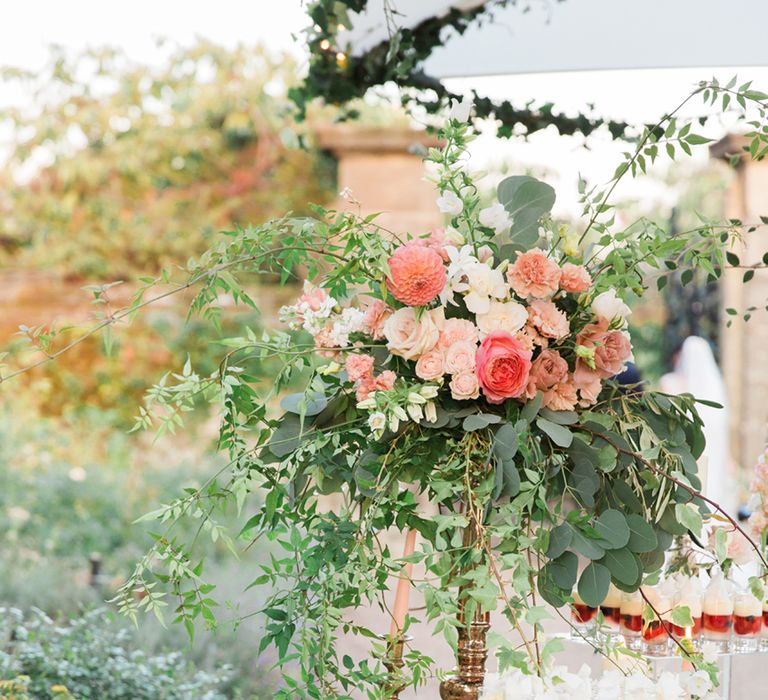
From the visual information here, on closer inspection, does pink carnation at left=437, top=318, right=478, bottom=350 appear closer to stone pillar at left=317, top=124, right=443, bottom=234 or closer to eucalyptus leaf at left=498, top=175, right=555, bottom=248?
eucalyptus leaf at left=498, top=175, right=555, bottom=248

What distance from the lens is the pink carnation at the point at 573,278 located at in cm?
106

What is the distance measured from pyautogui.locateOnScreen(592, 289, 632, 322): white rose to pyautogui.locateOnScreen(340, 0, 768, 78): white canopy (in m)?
0.82

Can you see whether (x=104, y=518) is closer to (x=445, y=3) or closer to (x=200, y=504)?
(x=445, y=3)

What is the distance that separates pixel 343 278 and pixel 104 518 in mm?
3275

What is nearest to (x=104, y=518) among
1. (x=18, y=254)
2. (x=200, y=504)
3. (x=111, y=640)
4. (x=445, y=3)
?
(x=18, y=254)

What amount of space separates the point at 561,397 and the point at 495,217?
0.21 metres

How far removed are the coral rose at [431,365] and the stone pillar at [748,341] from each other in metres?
3.55

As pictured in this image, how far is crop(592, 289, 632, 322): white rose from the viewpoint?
3.50ft

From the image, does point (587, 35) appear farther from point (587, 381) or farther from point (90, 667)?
point (90, 667)

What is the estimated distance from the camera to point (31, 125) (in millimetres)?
4535

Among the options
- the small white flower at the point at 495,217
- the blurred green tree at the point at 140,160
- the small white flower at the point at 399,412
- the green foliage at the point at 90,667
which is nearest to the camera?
the small white flower at the point at 399,412

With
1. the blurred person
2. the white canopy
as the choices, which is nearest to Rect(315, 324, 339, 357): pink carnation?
the white canopy

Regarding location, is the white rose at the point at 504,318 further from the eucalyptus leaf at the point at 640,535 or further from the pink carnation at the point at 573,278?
the eucalyptus leaf at the point at 640,535

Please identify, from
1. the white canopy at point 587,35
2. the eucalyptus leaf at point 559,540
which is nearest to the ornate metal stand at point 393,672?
the eucalyptus leaf at point 559,540
